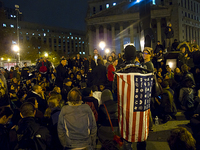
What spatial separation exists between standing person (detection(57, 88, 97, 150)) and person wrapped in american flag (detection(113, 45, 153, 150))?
665 mm

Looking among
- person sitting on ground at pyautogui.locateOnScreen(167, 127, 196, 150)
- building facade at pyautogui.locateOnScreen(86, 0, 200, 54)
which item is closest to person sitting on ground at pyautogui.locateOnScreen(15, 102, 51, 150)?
person sitting on ground at pyautogui.locateOnScreen(167, 127, 196, 150)

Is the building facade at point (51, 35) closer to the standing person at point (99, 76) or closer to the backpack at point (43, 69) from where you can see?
the backpack at point (43, 69)

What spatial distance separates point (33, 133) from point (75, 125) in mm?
776

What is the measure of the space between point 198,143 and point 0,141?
3.55m

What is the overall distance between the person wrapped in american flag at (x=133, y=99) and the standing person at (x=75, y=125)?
2.18 ft

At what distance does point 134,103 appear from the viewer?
2.90 meters

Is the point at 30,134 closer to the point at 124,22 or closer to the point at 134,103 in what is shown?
the point at 134,103

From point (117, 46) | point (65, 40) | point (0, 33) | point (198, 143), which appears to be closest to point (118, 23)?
point (117, 46)

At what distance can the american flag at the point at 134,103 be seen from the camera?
2906 mm

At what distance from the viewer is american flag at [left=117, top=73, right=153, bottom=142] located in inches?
114

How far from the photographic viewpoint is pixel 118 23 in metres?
45.7

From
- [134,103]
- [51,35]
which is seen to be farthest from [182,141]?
[51,35]

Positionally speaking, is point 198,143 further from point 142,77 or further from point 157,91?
point 142,77

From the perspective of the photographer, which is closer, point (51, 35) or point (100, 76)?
point (100, 76)
